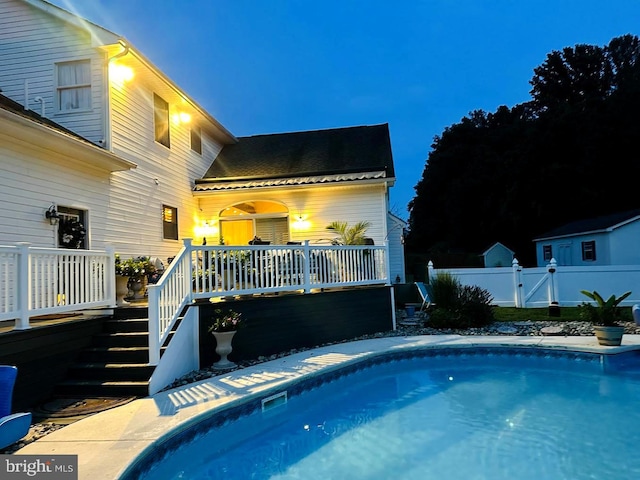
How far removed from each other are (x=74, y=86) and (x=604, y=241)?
22.1 m

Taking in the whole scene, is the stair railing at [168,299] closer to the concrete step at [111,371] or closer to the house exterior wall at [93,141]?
the concrete step at [111,371]

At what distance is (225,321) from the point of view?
7.12 meters

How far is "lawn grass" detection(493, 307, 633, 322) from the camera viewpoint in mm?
10656

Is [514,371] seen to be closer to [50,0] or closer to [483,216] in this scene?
[50,0]

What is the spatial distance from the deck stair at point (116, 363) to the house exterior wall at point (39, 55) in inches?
202

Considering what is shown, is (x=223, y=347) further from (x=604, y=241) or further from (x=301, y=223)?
(x=604, y=241)

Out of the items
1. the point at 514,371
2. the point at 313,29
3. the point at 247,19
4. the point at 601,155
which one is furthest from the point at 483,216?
the point at 313,29

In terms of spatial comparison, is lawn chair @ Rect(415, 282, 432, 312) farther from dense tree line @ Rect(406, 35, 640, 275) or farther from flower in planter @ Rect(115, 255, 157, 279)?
dense tree line @ Rect(406, 35, 640, 275)

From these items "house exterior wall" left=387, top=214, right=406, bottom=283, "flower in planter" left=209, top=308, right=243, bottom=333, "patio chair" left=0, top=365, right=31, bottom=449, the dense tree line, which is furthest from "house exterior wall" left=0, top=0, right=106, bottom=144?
the dense tree line

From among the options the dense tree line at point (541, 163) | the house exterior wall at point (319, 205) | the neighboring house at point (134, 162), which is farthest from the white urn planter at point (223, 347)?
the dense tree line at point (541, 163)

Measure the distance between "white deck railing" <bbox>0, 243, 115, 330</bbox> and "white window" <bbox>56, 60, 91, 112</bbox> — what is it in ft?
15.2

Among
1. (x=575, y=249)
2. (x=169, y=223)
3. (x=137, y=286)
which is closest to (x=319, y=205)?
(x=169, y=223)

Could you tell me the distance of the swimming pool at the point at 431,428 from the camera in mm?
4312

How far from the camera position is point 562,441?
4863 millimetres
